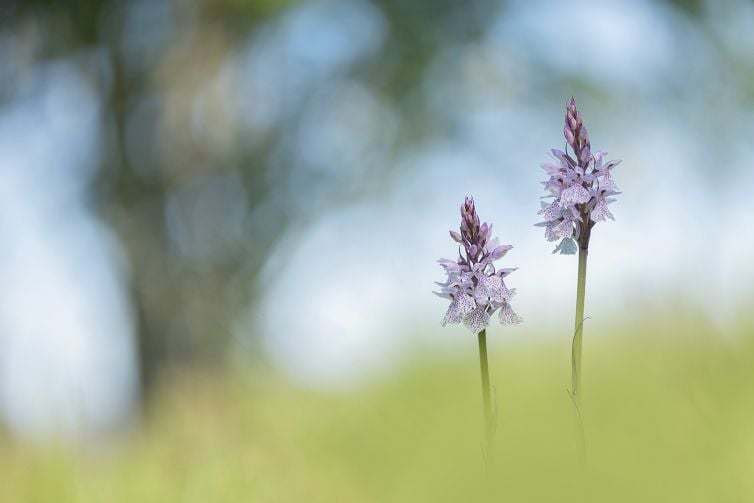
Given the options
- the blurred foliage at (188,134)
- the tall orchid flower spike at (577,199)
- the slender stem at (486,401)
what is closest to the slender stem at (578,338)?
the tall orchid flower spike at (577,199)

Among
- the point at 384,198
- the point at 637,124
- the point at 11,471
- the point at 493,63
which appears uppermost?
the point at 493,63

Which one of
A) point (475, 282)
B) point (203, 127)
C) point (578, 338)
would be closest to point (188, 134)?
point (203, 127)

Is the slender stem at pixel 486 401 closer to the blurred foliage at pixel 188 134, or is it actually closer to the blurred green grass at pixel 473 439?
the blurred green grass at pixel 473 439

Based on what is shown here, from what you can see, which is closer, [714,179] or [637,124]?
[714,179]

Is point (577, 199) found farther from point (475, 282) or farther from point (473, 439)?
point (473, 439)

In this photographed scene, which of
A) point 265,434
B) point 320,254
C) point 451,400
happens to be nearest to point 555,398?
point 451,400

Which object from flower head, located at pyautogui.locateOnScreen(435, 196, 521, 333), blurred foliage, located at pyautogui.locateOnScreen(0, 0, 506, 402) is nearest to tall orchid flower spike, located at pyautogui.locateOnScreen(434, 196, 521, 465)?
flower head, located at pyautogui.locateOnScreen(435, 196, 521, 333)

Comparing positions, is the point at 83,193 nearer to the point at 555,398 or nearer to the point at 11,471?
the point at 11,471
